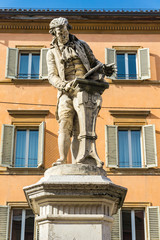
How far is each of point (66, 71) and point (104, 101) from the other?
1106 centimetres

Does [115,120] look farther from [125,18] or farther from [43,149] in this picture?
[125,18]

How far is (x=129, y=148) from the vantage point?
1717cm

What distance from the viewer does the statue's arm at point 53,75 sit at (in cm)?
675

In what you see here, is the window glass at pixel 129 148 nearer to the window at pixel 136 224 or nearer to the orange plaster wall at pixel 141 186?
the orange plaster wall at pixel 141 186

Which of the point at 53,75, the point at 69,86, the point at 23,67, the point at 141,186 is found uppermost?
the point at 23,67

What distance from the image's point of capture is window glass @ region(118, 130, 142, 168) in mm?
16969

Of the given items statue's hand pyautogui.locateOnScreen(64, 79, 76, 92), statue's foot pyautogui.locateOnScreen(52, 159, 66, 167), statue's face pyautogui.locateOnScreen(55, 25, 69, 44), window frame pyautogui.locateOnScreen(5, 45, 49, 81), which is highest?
window frame pyautogui.locateOnScreen(5, 45, 49, 81)

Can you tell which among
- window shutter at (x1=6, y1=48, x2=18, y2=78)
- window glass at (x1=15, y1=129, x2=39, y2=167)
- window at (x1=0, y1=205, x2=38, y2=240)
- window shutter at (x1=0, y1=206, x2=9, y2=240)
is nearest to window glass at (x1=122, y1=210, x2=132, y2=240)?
window at (x1=0, y1=205, x2=38, y2=240)

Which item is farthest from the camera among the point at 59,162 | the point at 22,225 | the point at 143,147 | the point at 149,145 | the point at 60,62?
the point at 143,147

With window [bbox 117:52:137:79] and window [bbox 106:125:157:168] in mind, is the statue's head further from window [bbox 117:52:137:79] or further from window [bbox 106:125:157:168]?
window [bbox 117:52:137:79]

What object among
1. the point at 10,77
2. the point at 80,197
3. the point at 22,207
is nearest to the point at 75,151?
the point at 80,197

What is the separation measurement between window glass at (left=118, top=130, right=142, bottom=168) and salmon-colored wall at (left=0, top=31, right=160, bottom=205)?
2.01 feet

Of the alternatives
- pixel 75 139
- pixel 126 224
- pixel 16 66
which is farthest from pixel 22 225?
pixel 75 139

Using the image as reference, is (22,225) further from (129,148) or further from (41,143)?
(129,148)
